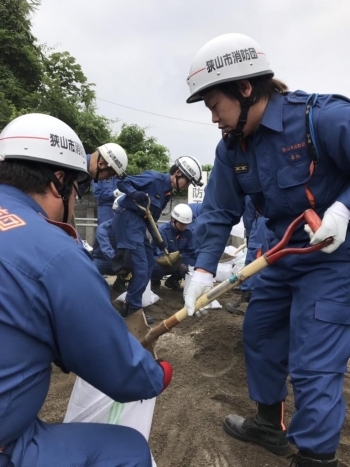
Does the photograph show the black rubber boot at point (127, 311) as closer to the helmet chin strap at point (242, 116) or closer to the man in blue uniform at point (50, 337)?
the helmet chin strap at point (242, 116)

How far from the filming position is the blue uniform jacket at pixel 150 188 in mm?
5711

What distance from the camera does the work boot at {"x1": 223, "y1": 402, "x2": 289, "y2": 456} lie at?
2.57 m

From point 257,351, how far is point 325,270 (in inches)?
28.0

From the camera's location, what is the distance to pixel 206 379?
3514 mm

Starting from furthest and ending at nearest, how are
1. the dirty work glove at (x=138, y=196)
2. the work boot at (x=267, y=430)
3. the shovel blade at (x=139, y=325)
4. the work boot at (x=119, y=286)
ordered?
the work boot at (x=119, y=286) < the dirty work glove at (x=138, y=196) < the work boot at (x=267, y=430) < the shovel blade at (x=139, y=325)

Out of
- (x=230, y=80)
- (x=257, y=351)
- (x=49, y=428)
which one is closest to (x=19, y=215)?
(x=49, y=428)

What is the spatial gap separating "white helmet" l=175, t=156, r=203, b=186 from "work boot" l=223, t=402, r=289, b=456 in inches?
147

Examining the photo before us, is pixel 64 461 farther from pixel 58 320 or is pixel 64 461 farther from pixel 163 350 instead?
pixel 163 350

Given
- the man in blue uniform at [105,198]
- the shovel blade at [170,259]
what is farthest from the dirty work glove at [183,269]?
the man in blue uniform at [105,198]

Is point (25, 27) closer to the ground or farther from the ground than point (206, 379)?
farther from the ground

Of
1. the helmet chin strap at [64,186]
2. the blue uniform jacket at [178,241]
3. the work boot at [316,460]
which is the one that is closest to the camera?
the helmet chin strap at [64,186]

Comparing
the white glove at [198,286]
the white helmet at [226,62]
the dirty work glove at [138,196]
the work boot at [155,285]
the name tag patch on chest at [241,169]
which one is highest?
the white helmet at [226,62]

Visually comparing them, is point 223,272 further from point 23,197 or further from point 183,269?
point 23,197

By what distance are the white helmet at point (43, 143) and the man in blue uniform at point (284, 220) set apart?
70 cm
